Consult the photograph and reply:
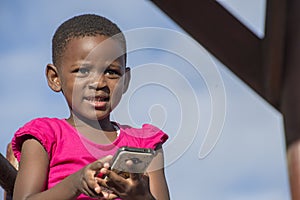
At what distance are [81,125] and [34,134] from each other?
116 millimetres

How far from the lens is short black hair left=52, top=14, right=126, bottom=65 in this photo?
6.22 ft

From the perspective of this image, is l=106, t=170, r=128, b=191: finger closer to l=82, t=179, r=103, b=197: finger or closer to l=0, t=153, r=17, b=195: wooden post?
l=82, t=179, r=103, b=197: finger

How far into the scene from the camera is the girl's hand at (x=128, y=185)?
162 cm

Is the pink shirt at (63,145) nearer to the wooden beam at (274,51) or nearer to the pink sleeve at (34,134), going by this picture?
the pink sleeve at (34,134)

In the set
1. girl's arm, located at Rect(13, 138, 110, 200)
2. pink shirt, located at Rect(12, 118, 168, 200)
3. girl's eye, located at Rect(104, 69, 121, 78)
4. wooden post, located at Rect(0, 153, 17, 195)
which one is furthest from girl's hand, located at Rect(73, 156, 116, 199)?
wooden post, located at Rect(0, 153, 17, 195)

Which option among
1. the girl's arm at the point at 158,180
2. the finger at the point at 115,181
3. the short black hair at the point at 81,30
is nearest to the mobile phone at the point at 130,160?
the finger at the point at 115,181

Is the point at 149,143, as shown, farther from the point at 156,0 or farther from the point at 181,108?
the point at 156,0

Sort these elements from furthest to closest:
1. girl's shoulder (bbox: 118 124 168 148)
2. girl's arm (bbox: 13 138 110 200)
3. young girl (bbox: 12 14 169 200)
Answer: girl's shoulder (bbox: 118 124 168 148) → young girl (bbox: 12 14 169 200) → girl's arm (bbox: 13 138 110 200)

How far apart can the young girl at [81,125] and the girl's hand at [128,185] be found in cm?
4

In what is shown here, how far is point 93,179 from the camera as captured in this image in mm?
1618

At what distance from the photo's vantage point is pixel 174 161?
1.76 m

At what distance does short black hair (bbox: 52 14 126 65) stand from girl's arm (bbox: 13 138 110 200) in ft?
0.63

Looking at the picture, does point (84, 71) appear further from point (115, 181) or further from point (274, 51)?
point (274, 51)

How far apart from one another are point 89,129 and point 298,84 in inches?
28.2
